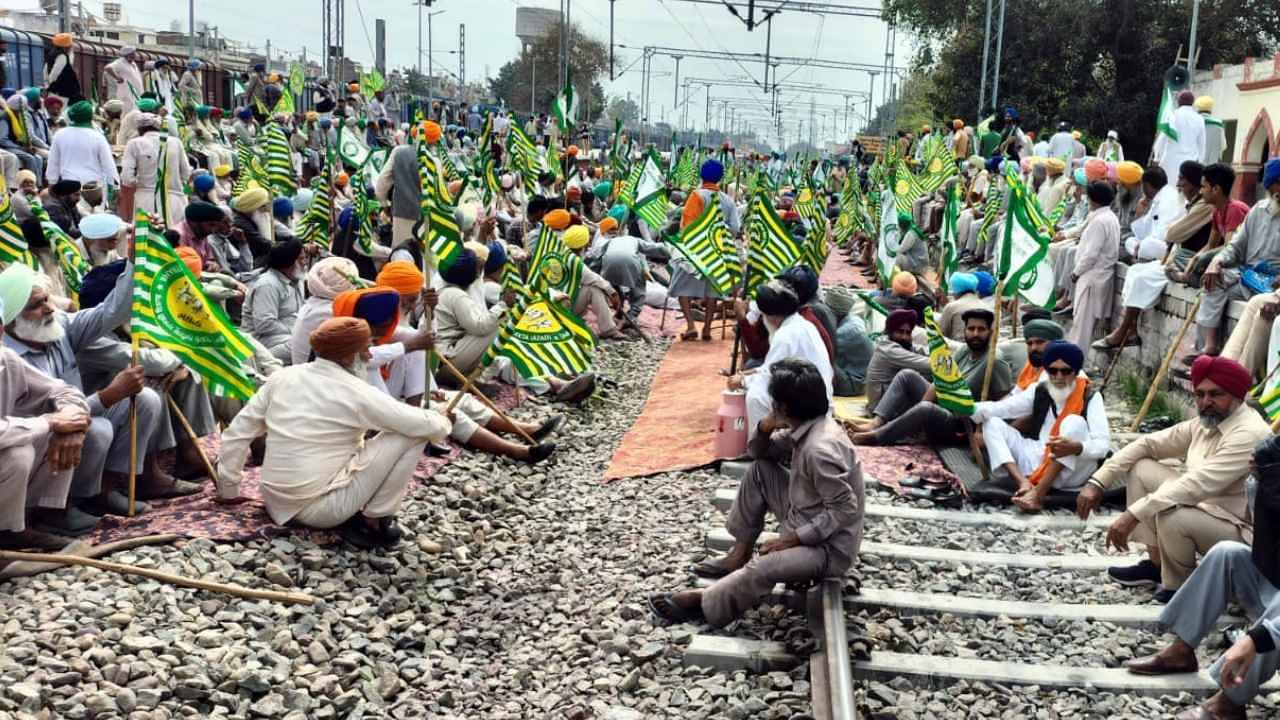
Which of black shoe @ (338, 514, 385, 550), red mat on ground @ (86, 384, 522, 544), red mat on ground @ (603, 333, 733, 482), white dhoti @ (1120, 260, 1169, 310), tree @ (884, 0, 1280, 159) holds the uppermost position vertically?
tree @ (884, 0, 1280, 159)

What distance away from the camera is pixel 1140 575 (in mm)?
6555

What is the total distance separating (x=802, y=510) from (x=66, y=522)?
3.55m

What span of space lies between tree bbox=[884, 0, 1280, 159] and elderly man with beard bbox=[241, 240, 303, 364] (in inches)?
1146

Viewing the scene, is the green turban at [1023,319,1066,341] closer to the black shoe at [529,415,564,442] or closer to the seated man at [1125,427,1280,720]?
the seated man at [1125,427,1280,720]

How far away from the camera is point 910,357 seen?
962 cm

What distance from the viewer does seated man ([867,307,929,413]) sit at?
31.8 feet

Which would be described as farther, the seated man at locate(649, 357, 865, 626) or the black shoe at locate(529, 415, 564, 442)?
the black shoe at locate(529, 415, 564, 442)

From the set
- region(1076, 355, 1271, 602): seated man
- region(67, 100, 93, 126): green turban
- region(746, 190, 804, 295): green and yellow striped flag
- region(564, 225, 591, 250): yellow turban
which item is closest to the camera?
region(1076, 355, 1271, 602): seated man

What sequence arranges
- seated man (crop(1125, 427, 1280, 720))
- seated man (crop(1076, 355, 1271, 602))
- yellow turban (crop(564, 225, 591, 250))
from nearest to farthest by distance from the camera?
seated man (crop(1125, 427, 1280, 720))
seated man (crop(1076, 355, 1271, 602))
yellow turban (crop(564, 225, 591, 250))

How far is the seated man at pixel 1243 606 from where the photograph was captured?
190 inches

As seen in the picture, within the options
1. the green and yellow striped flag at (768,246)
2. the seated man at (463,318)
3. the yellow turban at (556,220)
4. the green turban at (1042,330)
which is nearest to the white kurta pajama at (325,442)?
the seated man at (463,318)

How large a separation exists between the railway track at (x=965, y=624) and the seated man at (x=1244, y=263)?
3.17m

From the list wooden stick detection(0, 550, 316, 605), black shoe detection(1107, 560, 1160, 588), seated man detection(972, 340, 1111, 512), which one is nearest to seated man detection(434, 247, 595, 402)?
seated man detection(972, 340, 1111, 512)

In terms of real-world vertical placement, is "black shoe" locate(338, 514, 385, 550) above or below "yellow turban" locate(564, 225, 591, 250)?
below
